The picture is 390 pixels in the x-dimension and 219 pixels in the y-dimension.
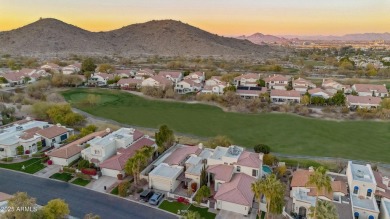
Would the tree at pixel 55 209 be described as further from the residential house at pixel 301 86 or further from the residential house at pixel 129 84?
the residential house at pixel 301 86

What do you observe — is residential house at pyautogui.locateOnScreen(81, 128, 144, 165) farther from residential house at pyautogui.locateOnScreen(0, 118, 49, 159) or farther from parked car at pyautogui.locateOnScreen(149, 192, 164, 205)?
parked car at pyautogui.locateOnScreen(149, 192, 164, 205)

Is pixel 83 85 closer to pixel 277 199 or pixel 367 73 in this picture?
pixel 277 199

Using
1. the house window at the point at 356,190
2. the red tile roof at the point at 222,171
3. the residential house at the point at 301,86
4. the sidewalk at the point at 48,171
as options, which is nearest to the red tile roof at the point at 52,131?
the sidewalk at the point at 48,171

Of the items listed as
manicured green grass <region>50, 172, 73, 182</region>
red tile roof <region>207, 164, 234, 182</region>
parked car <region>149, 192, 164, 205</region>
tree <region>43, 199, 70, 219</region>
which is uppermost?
tree <region>43, 199, 70, 219</region>

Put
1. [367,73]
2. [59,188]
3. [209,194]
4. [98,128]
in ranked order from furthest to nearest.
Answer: [367,73]
[98,128]
[59,188]
[209,194]

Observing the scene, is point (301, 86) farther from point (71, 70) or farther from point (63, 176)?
point (71, 70)

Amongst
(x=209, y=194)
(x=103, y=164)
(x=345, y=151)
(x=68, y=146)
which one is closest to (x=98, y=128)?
→ (x=68, y=146)

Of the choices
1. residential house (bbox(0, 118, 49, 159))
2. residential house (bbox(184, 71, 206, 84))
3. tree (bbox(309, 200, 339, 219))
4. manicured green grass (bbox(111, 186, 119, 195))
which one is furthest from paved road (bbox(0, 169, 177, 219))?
residential house (bbox(184, 71, 206, 84))
